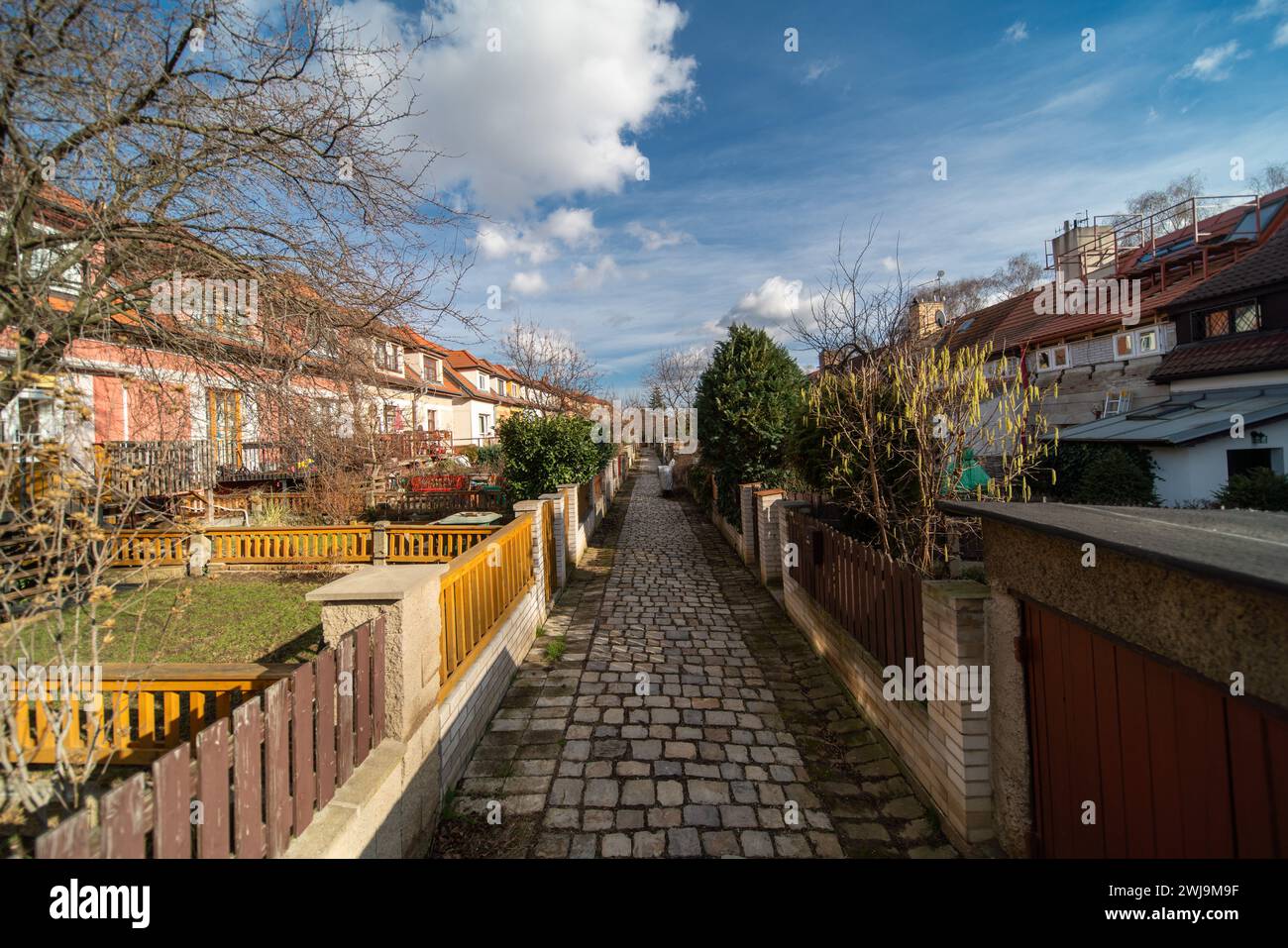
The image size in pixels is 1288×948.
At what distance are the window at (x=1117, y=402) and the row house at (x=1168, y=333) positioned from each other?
4 centimetres

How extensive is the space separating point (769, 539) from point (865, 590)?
3.62 metres

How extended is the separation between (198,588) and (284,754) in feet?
27.7

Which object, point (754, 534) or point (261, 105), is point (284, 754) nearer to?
point (261, 105)

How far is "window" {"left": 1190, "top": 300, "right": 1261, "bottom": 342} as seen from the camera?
48.5 feet

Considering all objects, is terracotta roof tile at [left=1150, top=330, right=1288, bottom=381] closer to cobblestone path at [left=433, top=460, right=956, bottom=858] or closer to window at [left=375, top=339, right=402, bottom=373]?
cobblestone path at [left=433, top=460, right=956, bottom=858]

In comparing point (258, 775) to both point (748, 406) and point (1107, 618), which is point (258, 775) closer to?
point (1107, 618)

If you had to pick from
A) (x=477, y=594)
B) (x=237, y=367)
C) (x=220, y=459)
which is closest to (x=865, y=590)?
(x=477, y=594)

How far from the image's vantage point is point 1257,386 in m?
13.9

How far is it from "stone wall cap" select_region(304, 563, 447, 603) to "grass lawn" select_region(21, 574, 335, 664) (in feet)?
9.09

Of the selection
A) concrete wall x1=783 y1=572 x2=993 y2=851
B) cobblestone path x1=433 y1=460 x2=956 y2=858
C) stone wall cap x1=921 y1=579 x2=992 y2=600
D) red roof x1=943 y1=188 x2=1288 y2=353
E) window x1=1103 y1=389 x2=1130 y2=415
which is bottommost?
cobblestone path x1=433 y1=460 x2=956 y2=858

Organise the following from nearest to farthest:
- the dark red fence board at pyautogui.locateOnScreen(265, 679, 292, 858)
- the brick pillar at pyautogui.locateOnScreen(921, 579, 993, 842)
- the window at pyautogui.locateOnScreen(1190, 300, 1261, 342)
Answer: the dark red fence board at pyautogui.locateOnScreen(265, 679, 292, 858) → the brick pillar at pyautogui.locateOnScreen(921, 579, 993, 842) → the window at pyautogui.locateOnScreen(1190, 300, 1261, 342)

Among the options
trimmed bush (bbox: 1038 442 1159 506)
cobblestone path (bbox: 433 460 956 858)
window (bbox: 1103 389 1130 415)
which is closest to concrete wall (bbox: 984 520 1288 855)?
cobblestone path (bbox: 433 460 956 858)

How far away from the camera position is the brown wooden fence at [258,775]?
1.45 m

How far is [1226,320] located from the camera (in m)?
15.4
